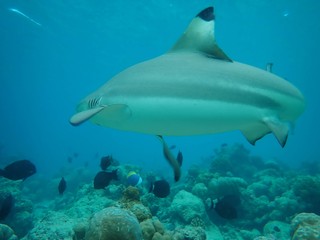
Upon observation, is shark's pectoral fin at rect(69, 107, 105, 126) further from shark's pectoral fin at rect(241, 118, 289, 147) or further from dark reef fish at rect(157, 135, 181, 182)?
shark's pectoral fin at rect(241, 118, 289, 147)

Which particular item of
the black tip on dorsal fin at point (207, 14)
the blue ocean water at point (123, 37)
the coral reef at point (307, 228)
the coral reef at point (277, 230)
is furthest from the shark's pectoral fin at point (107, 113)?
the blue ocean water at point (123, 37)

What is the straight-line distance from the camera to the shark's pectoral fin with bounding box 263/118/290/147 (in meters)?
2.76

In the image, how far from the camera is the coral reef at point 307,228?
4.72 meters

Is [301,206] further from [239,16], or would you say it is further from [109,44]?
[109,44]

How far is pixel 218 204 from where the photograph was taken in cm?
679

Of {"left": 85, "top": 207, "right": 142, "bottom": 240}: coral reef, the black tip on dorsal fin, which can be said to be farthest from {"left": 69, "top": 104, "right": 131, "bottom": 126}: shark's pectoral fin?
the black tip on dorsal fin

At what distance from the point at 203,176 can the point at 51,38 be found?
38727mm

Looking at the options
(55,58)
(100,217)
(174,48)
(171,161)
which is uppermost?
(55,58)

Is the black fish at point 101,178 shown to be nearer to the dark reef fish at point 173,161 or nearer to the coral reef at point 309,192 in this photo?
the dark reef fish at point 173,161

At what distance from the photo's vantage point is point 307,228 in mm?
4887

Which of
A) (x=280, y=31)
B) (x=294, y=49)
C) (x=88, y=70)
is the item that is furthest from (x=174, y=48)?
(x=88, y=70)

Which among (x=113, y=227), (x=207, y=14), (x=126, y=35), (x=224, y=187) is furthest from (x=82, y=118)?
(x=126, y=35)

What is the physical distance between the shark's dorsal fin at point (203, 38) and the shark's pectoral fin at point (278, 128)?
0.81 metres

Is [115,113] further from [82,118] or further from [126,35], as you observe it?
[126,35]
